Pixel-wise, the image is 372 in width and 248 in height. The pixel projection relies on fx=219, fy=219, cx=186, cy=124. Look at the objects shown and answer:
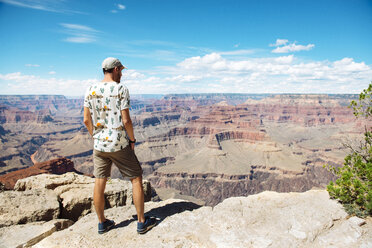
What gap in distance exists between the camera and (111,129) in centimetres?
400

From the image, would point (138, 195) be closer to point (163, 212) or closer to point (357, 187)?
point (163, 212)

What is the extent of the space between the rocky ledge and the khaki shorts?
44.8 inches

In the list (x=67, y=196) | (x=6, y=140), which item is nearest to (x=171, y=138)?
(x=6, y=140)

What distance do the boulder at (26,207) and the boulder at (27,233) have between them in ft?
1.08

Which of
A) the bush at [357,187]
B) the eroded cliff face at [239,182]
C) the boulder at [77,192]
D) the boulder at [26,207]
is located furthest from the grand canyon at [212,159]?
the bush at [357,187]

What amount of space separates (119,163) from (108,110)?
1.03 meters

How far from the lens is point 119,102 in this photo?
155 inches

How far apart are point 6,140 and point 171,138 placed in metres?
107

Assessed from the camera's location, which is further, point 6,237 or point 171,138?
point 171,138

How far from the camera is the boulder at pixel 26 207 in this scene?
4.69m

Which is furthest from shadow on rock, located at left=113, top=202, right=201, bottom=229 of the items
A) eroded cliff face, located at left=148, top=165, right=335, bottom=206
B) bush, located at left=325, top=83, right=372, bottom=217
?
eroded cliff face, located at left=148, top=165, right=335, bottom=206

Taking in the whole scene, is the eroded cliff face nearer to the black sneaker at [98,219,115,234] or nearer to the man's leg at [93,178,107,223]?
the black sneaker at [98,219,115,234]

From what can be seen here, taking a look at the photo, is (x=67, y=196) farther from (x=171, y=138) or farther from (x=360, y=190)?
(x=171, y=138)

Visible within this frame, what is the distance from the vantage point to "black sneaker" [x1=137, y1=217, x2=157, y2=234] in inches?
162
